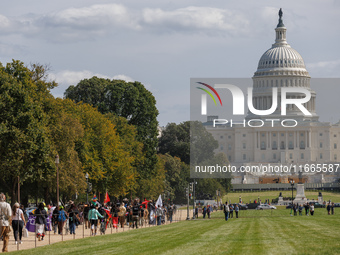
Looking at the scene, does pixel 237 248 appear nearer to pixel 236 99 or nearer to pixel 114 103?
pixel 114 103

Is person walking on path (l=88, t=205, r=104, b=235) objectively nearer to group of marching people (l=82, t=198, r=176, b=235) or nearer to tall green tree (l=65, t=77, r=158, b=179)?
group of marching people (l=82, t=198, r=176, b=235)

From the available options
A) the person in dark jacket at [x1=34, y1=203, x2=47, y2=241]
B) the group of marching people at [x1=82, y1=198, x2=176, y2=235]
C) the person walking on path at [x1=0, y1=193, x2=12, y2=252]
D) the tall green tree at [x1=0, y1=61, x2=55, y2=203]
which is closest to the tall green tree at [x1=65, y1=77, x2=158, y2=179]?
the group of marching people at [x1=82, y1=198, x2=176, y2=235]

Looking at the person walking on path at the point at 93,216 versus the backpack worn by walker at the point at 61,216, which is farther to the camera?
the backpack worn by walker at the point at 61,216

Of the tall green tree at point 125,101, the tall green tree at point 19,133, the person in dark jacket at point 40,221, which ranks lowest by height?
the person in dark jacket at point 40,221

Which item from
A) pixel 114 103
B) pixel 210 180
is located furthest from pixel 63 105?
pixel 210 180

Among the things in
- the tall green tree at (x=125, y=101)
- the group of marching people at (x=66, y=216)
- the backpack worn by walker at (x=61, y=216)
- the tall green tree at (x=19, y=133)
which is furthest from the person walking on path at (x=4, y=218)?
the tall green tree at (x=125, y=101)

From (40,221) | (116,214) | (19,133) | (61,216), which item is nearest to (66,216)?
(61,216)

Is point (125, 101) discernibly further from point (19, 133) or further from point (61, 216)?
point (61, 216)


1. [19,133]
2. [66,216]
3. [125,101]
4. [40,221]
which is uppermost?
[125,101]

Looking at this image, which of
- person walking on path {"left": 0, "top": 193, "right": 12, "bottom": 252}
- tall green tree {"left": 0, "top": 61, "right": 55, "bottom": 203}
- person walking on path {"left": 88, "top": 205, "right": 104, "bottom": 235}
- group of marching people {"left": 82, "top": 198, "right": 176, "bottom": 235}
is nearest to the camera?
person walking on path {"left": 0, "top": 193, "right": 12, "bottom": 252}

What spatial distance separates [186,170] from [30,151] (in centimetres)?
9673

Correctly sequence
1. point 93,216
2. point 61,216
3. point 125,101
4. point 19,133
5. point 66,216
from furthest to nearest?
1. point 125,101
2. point 19,133
3. point 66,216
4. point 61,216
5. point 93,216

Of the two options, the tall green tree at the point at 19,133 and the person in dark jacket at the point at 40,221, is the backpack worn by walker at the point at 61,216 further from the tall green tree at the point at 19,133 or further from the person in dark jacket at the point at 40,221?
the tall green tree at the point at 19,133

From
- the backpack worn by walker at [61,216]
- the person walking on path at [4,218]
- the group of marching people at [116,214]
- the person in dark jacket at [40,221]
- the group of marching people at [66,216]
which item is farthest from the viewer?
the group of marching people at [116,214]
